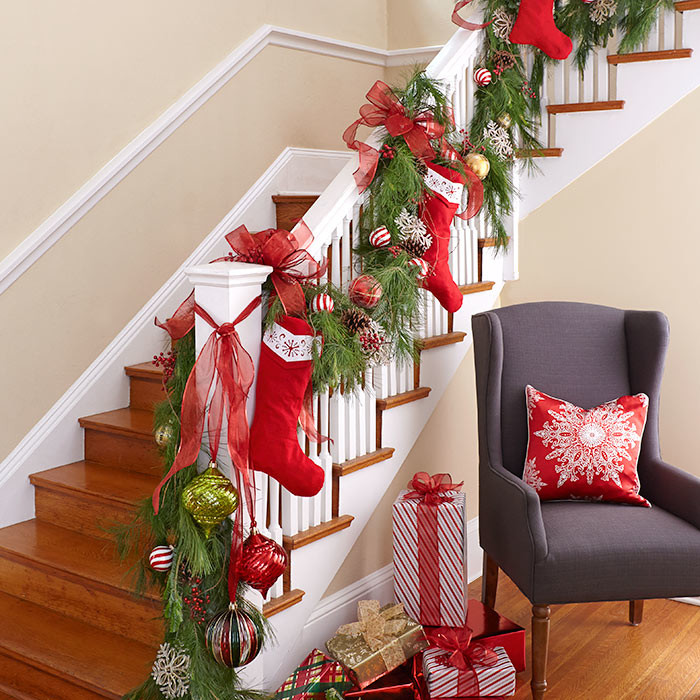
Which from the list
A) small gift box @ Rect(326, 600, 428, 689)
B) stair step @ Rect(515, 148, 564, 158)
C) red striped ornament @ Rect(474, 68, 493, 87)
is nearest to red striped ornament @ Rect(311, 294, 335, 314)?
small gift box @ Rect(326, 600, 428, 689)

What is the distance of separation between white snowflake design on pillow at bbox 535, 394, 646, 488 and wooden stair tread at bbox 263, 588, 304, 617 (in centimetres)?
88

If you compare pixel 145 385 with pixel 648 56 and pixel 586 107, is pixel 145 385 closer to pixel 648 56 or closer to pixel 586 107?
pixel 586 107

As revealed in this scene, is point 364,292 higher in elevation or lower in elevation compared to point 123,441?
higher

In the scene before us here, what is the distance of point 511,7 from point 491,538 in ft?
5.87

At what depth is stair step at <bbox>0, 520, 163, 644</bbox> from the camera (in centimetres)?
224

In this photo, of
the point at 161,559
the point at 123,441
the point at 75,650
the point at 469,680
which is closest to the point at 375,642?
the point at 469,680

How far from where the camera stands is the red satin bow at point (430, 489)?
242 centimetres

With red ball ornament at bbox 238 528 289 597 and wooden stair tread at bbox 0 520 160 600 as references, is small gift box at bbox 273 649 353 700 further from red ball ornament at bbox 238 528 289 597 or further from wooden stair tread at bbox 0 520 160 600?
wooden stair tread at bbox 0 520 160 600

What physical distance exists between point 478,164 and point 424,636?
144 centimetres

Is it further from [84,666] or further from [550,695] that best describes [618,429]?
[84,666]

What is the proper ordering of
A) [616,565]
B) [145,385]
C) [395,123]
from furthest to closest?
[145,385] → [395,123] → [616,565]

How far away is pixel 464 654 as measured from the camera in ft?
7.38

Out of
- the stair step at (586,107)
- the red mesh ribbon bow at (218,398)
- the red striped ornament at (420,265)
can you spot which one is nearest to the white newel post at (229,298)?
the red mesh ribbon bow at (218,398)

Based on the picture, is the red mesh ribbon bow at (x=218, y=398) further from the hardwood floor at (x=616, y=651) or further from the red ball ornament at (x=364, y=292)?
the hardwood floor at (x=616, y=651)
